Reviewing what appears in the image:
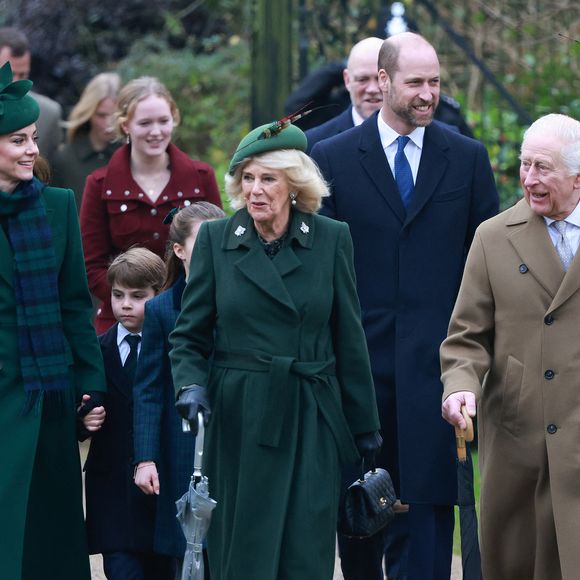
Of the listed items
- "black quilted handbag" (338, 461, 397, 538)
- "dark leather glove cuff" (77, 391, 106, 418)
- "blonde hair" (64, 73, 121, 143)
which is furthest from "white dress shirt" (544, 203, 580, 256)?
"blonde hair" (64, 73, 121, 143)

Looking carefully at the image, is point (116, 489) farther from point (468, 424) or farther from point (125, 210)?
point (125, 210)

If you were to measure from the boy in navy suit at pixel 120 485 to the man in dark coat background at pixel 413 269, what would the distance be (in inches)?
31.6

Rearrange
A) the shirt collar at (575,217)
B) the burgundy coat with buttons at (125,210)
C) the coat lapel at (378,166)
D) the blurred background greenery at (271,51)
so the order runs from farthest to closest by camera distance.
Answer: the blurred background greenery at (271,51) → the burgundy coat with buttons at (125,210) → the coat lapel at (378,166) → the shirt collar at (575,217)

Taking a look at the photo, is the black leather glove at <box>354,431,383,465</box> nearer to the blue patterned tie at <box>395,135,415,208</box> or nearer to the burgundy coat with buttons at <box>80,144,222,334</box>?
the blue patterned tie at <box>395,135,415,208</box>

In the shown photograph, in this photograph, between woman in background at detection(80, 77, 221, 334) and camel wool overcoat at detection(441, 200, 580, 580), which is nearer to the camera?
camel wool overcoat at detection(441, 200, 580, 580)

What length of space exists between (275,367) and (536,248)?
A: 3.28 ft

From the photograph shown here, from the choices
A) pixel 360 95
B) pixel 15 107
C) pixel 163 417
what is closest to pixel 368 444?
pixel 163 417

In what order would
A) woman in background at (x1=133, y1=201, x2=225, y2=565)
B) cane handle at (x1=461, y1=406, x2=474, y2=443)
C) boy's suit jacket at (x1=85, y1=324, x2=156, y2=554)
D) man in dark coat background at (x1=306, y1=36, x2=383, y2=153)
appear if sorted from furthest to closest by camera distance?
man in dark coat background at (x1=306, y1=36, x2=383, y2=153) → boy's suit jacket at (x1=85, y1=324, x2=156, y2=554) → woman in background at (x1=133, y1=201, x2=225, y2=565) → cane handle at (x1=461, y1=406, x2=474, y2=443)

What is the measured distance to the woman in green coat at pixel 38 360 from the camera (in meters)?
5.86

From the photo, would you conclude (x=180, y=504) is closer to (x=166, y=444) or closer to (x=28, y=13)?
(x=166, y=444)

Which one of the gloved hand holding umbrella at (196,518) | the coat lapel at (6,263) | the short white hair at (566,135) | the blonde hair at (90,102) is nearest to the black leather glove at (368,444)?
the gloved hand holding umbrella at (196,518)

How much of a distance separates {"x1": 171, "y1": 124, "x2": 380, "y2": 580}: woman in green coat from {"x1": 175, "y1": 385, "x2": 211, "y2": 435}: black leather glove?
0.01 metres

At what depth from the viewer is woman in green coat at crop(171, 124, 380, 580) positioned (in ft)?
17.9

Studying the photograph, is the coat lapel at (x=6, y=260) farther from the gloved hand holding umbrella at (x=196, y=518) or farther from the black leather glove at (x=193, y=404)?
the gloved hand holding umbrella at (x=196, y=518)
